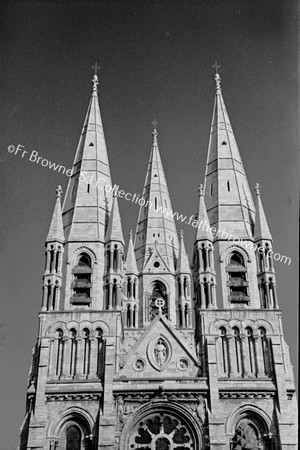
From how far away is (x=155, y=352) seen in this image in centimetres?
3353

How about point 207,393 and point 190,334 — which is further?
point 190,334

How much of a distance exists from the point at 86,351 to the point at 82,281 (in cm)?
388

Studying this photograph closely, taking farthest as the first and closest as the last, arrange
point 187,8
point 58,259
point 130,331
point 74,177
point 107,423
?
1. point 130,331
2. point 74,177
3. point 58,259
4. point 107,423
5. point 187,8

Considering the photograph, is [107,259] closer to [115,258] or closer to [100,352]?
[115,258]

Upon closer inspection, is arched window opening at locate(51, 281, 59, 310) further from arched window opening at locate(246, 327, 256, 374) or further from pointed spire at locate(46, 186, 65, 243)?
arched window opening at locate(246, 327, 256, 374)

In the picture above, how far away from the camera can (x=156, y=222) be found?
49.2m

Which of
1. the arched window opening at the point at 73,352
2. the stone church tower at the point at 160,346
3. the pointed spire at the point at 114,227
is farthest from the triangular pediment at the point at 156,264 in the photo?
the arched window opening at the point at 73,352

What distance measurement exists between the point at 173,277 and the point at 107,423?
17193 millimetres

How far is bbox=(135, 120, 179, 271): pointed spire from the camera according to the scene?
48156 millimetres

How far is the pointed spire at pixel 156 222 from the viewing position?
1896 inches

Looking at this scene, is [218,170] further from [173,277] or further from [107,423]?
[107,423]

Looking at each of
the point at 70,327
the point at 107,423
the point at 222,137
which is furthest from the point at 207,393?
the point at 222,137

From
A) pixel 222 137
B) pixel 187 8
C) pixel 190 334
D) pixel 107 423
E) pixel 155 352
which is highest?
pixel 222 137

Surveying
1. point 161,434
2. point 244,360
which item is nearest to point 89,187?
point 244,360
